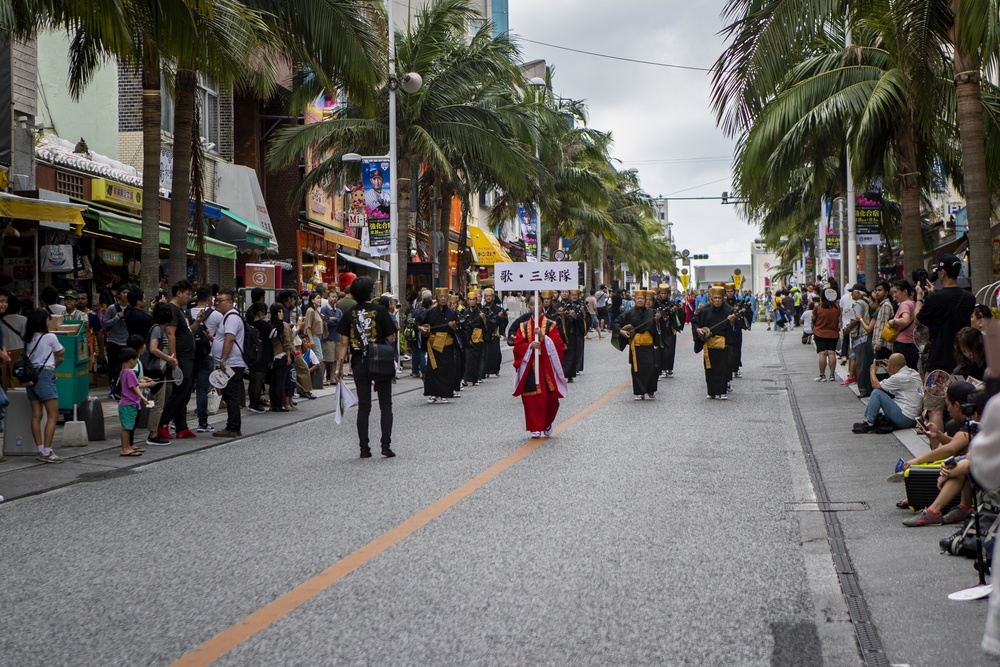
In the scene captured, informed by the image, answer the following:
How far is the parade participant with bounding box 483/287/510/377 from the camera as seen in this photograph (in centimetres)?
2337

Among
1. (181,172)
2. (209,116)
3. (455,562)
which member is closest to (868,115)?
(181,172)

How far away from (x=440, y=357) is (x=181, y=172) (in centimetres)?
487

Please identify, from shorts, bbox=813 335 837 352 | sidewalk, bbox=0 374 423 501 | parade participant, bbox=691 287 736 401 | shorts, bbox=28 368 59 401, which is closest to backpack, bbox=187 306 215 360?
sidewalk, bbox=0 374 423 501

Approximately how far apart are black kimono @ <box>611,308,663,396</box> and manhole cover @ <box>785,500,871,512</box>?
865 cm

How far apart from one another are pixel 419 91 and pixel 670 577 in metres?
23.2

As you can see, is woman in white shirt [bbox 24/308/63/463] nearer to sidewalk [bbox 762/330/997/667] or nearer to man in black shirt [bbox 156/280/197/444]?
man in black shirt [bbox 156/280/197/444]

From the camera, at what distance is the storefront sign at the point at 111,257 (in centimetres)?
2220

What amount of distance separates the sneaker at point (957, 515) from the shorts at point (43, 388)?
333 inches

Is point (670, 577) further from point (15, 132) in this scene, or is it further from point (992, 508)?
point (15, 132)

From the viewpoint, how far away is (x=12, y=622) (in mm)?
5758

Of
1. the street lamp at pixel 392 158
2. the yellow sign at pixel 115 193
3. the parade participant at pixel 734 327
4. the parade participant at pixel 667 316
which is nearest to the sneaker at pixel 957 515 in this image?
the parade participant at pixel 734 327

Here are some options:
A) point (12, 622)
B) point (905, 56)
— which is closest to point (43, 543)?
point (12, 622)

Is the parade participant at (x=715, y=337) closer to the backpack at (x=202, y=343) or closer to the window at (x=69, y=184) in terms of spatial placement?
the backpack at (x=202, y=343)

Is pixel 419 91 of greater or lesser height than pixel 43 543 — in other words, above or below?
above
